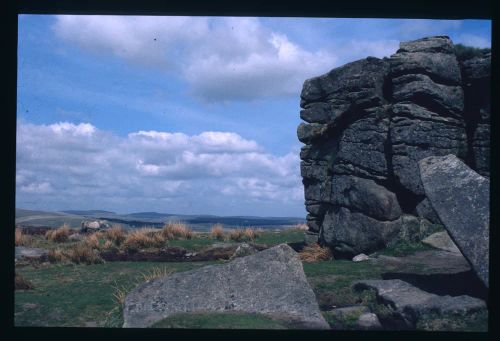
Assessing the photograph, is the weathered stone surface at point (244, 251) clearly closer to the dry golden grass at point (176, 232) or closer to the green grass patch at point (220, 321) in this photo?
the dry golden grass at point (176, 232)

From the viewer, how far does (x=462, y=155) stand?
17.0m

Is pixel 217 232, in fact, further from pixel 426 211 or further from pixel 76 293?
pixel 76 293

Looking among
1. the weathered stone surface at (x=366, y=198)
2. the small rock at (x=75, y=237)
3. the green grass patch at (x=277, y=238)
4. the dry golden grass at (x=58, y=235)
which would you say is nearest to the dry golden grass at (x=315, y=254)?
the weathered stone surface at (x=366, y=198)

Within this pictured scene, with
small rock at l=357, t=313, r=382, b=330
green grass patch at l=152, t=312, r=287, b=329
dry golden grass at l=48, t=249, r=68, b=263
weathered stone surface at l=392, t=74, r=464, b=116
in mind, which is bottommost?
small rock at l=357, t=313, r=382, b=330

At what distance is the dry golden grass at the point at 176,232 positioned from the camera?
2287cm

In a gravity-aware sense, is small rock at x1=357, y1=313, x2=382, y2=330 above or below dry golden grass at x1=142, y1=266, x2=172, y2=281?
below

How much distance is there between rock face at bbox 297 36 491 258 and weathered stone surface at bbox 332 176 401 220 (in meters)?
→ 0.04

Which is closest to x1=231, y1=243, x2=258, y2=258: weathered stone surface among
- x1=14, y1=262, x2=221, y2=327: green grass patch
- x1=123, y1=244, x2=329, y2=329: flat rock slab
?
x1=14, y1=262, x2=221, y2=327: green grass patch

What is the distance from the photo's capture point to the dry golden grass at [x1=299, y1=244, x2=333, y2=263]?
56.3ft

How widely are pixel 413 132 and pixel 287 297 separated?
9.62 meters

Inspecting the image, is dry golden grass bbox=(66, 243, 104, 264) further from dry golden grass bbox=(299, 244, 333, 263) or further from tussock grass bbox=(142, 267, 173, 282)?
dry golden grass bbox=(299, 244, 333, 263)

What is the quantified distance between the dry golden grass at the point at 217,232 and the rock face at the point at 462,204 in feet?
42.6

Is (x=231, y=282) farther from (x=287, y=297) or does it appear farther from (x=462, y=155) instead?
(x=462, y=155)
